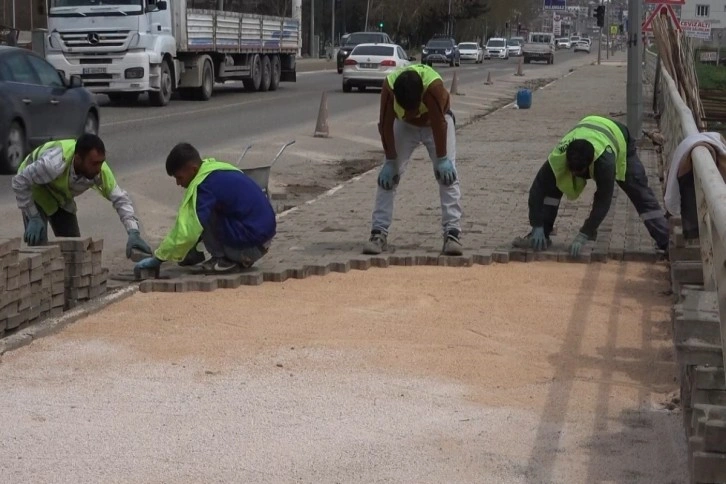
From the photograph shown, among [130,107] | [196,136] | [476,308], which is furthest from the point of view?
[130,107]

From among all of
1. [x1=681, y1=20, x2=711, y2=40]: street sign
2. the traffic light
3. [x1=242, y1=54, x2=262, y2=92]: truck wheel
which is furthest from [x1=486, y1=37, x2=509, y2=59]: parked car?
[x1=681, y1=20, x2=711, y2=40]: street sign

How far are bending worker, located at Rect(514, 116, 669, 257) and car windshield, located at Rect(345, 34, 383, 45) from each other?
38592mm

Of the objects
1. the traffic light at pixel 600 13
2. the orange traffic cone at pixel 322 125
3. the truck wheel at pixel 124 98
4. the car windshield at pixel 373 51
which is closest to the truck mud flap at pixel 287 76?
the car windshield at pixel 373 51

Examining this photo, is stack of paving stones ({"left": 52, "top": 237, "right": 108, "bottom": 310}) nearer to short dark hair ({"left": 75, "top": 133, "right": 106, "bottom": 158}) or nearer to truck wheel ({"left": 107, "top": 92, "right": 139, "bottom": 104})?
short dark hair ({"left": 75, "top": 133, "right": 106, "bottom": 158})

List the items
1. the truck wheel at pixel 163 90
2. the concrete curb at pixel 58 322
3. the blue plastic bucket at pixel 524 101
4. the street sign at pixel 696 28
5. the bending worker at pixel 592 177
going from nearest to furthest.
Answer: the concrete curb at pixel 58 322 → the bending worker at pixel 592 177 → the street sign at pixel 696 28 → the truck wheel at pixel 163 90 → the blue plastic bucket at pixel 524 101

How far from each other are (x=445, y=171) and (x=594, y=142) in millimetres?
1119

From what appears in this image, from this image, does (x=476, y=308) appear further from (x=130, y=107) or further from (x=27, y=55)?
(x=130, y=107)

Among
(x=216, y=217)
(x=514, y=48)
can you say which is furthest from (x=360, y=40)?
(x=514, y=48)

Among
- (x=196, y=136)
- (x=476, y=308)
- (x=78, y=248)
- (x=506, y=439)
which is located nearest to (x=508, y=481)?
(x=506, y=439)

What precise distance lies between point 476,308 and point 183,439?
9.66 ft

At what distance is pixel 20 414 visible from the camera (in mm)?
5602

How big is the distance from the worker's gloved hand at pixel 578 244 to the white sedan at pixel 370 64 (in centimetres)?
2649

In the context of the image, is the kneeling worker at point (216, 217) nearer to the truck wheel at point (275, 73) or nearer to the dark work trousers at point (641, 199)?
the dark work trousers at point (641, 199)

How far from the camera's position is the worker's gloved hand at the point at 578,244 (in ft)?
31.3
